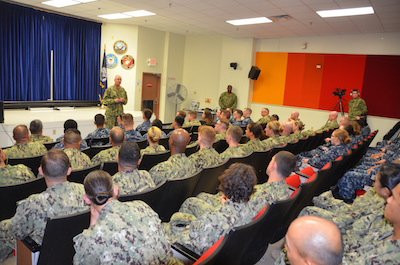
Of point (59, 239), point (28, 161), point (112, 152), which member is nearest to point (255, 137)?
point (112, 152)

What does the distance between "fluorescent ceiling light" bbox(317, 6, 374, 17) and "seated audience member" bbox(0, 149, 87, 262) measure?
21.5 feet

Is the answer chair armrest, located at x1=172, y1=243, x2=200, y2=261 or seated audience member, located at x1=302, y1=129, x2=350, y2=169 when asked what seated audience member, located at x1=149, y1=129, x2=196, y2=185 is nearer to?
chair armrest, located at x1=172, y1=243, x2=200, y2=261

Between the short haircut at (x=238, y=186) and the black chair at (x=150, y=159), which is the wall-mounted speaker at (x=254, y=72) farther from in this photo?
the short haircut at (x=238, y=186)

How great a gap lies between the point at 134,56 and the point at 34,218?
9975mm

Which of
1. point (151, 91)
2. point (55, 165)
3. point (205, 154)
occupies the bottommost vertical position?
point (205, 154)

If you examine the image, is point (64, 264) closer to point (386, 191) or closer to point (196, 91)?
point (386, 191)

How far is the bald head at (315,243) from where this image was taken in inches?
48.5

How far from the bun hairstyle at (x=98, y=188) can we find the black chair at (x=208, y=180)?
1.44 m

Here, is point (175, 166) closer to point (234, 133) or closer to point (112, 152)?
point (112, 152)

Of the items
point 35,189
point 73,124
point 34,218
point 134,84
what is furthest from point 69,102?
point 34,218

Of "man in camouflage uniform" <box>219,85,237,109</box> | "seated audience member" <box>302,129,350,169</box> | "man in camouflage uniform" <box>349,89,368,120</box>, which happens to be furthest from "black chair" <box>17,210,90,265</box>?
"man in camouflage uniform" <box>219,85,237,109</box>

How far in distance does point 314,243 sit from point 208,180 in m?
2.20

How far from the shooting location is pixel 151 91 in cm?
1242

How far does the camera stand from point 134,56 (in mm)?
11406
